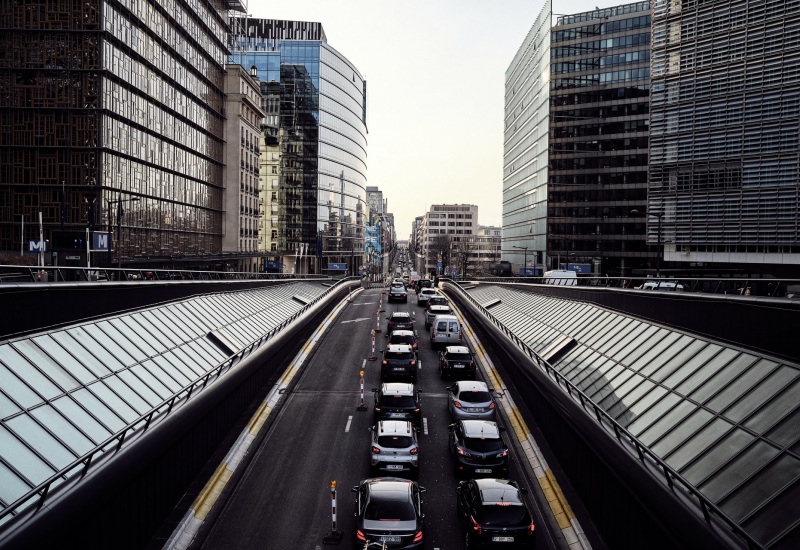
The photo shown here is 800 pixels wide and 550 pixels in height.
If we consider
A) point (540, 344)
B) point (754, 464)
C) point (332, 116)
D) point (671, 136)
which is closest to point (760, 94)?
point (671, 136)

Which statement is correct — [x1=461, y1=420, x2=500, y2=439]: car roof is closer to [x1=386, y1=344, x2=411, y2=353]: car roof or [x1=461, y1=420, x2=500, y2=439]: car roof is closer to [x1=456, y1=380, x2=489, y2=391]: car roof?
[x1=456, y1=380, x2=489, y2=391]: car roof

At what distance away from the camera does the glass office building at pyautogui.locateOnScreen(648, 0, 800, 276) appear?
46344 mm

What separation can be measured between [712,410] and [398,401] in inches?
404

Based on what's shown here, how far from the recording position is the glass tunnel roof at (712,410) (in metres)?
8.67

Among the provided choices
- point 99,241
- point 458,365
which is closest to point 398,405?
point 458,365

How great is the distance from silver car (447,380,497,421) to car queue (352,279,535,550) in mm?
35

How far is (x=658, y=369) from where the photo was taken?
14.6m

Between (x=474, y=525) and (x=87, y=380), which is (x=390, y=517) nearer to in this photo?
(x=474, y=525)

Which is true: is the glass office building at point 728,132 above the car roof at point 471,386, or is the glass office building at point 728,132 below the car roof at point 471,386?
above

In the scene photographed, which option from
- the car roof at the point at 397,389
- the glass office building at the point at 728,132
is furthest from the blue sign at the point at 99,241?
the glass office building at the point at 728,132

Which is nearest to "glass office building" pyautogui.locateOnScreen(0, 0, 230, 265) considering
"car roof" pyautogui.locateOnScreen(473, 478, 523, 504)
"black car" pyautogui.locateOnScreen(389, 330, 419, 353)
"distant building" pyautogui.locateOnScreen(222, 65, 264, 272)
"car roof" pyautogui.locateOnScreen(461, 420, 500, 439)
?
"distant building" pyautogui.locateOnScreen(222, 65, 264, 272)

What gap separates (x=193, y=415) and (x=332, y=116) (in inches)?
4771

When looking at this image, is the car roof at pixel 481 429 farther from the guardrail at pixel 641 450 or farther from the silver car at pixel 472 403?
the silver car at pixel 472 403

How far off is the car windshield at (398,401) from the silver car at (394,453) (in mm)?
2964
